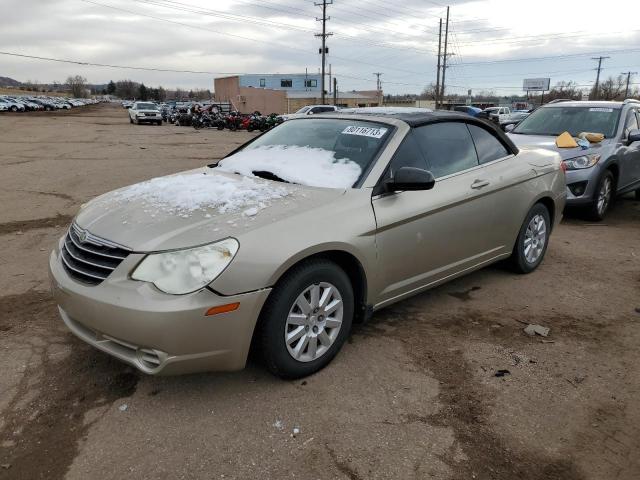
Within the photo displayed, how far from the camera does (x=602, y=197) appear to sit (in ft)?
24.5

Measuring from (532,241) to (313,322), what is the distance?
2.94 meters

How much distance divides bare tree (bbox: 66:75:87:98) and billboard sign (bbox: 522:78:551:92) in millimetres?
125183

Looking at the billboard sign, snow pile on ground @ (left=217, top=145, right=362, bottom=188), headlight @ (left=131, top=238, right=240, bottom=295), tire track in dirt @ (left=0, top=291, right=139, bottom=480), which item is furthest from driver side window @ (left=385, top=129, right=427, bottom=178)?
the billboard sign

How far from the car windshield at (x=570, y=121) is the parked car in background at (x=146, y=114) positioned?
114ft

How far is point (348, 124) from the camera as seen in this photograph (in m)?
4.07

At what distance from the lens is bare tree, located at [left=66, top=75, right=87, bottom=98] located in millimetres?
154750

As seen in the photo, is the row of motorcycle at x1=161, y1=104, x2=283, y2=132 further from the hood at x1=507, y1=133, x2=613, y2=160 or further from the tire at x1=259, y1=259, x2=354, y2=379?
the tire at x1=259, y1=259, x2=354, y2=379

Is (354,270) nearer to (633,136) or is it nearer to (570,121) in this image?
(633,136)

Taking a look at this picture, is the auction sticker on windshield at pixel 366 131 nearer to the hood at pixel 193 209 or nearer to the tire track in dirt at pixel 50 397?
the hood at pixel 193 209

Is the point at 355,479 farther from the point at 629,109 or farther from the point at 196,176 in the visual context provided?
the point at 629,109

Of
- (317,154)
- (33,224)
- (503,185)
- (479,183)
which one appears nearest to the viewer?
(317,154)

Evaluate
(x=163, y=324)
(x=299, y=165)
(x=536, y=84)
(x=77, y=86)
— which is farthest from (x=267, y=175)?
(x=77, y=86)

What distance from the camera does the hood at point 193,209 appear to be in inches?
110

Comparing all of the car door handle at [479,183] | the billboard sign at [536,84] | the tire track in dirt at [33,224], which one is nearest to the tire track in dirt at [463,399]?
the car door handle at [479,183]
